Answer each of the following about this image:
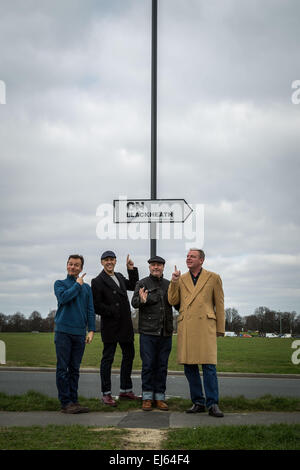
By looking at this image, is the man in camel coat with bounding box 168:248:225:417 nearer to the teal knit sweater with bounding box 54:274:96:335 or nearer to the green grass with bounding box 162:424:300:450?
the teal knit sweater with bounding box 54:274:96:335

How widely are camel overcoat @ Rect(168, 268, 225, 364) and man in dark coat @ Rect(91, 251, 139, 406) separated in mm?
788

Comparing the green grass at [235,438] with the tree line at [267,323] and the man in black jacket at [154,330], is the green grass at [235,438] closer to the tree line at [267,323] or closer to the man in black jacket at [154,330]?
the man in black jacket at [154,330]

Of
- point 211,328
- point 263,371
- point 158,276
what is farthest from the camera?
point 263,371

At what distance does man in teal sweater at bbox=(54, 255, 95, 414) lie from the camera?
21.3ft

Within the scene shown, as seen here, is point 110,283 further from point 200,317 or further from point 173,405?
point 173,405

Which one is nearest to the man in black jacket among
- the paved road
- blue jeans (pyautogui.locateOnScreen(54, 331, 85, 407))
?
blue jeans (pyautogui.locateOnScreen(54, 331, 85, 407))

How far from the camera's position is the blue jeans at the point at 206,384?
6316mm

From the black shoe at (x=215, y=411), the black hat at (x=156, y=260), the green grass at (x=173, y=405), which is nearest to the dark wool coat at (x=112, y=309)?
the black hat at (x=156, y=260)

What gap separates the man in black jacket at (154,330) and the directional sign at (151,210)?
0.56 meters

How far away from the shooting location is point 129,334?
23.4 ft

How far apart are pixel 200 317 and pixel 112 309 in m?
1.24
